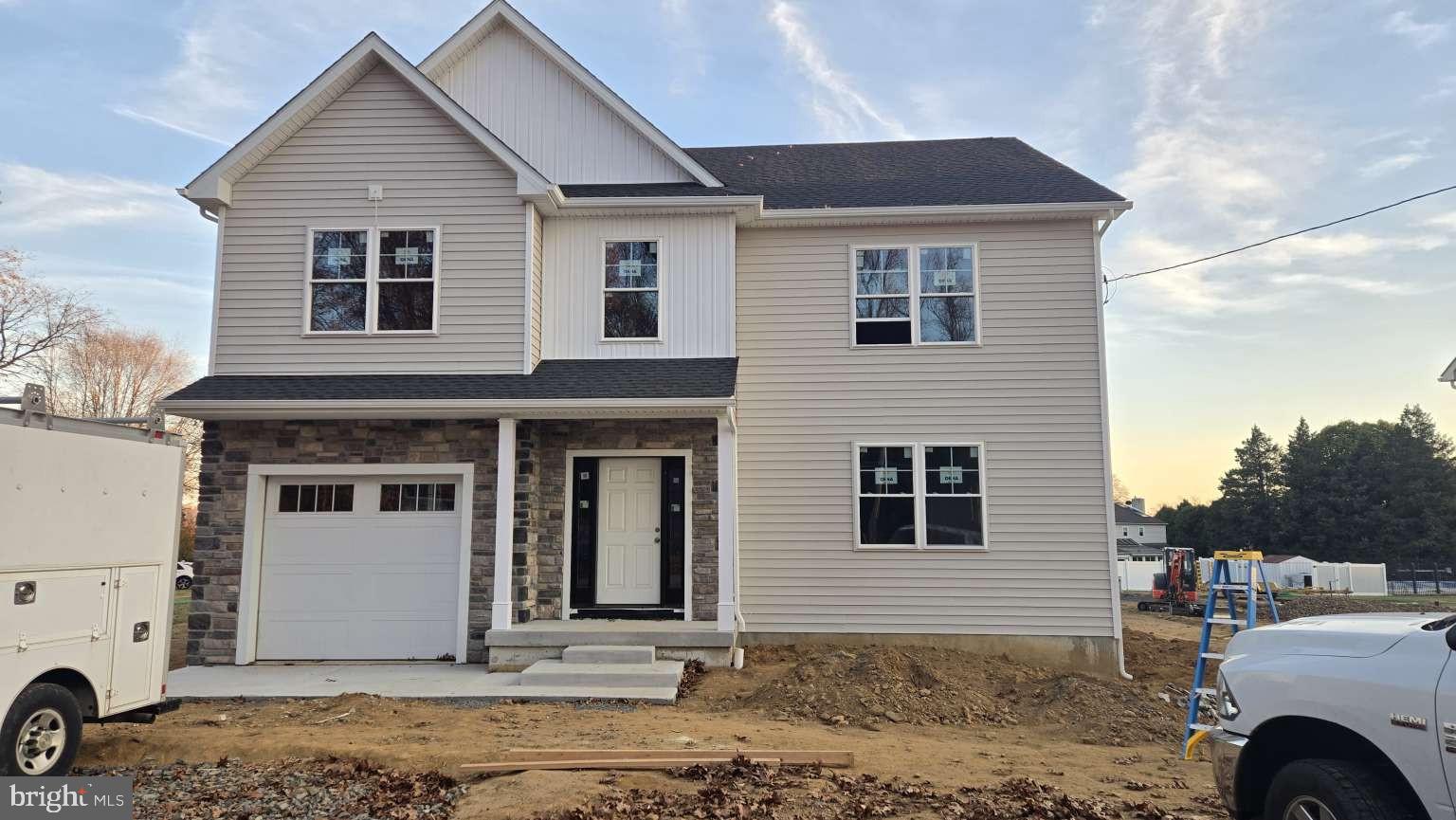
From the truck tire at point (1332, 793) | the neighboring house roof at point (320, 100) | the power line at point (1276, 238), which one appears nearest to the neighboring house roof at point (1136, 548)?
the power line at point (1276, 238)

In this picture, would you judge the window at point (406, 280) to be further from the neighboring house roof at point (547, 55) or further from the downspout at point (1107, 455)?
the downspout at point (1107, 455)

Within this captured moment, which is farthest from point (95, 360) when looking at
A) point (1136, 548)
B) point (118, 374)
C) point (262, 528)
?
point (1136, 548)

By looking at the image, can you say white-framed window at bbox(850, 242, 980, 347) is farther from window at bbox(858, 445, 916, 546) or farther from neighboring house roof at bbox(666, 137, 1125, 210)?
window at bbox(858, 445, 916, 546)

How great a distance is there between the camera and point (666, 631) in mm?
9930

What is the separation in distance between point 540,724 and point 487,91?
9115 millimetres

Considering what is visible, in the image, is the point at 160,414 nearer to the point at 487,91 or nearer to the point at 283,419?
the point at 283,419

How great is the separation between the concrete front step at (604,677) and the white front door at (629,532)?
5.71 feet

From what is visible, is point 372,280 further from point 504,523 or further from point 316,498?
point 504,523

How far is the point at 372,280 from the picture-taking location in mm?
10875

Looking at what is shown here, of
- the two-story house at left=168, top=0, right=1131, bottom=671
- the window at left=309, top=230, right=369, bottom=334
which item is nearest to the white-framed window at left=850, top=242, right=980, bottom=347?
the two-story house at left=168, top=0, right=1131, bottom=671

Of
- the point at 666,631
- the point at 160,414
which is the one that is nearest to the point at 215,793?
the point at 160,414

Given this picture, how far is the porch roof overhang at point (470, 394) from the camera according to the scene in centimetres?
992

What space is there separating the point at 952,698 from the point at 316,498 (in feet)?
26.7

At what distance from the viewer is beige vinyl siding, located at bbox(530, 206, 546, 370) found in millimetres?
10906
